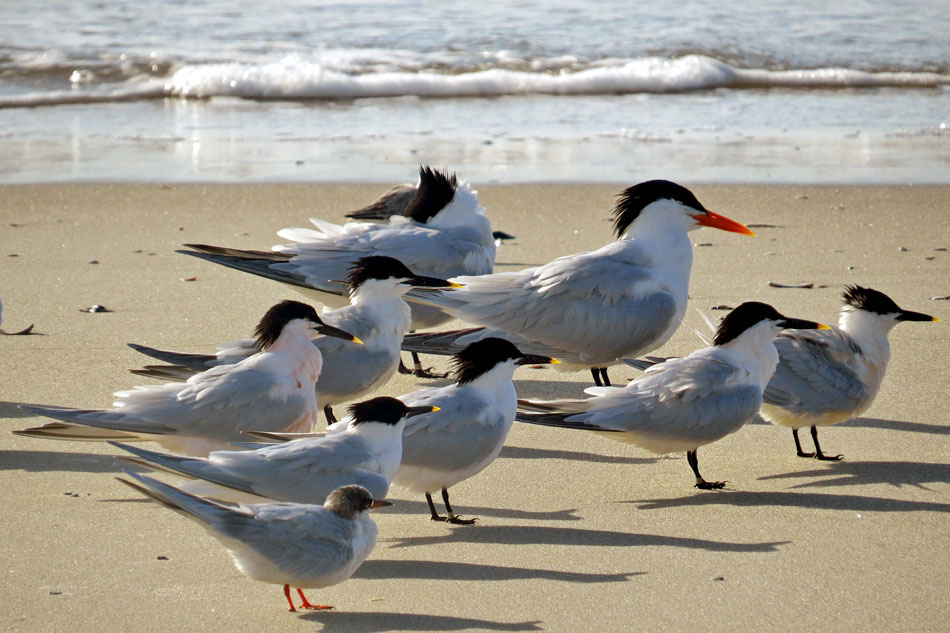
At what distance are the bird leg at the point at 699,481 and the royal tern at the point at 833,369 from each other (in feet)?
1.43

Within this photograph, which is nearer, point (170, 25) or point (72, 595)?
point (72, 595)

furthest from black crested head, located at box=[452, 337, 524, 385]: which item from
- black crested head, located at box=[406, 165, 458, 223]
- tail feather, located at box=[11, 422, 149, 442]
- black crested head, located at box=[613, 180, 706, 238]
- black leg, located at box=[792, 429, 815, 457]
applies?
black crested head, located at box=[406, 165, 458, 223]

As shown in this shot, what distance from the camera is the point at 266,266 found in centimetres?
572

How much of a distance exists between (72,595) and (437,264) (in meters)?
3.03

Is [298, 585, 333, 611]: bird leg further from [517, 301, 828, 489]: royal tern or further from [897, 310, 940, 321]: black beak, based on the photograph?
[897, 310, 940, 321]: black beak

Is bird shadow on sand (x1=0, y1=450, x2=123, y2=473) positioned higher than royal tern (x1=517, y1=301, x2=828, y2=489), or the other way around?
royal tern (x1=517, y1=301, x2=828, y2=489)

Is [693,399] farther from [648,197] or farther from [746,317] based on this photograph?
[648,197]

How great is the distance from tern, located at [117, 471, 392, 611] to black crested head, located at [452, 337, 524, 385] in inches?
39.6

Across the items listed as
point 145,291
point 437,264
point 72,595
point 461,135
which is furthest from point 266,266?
point 461,135

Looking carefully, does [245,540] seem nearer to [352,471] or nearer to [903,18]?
[352,471]

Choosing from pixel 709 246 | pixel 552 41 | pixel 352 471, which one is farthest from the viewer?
pixel 552 41

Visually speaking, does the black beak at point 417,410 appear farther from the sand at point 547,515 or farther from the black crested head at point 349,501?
the black crested head at point 349,501

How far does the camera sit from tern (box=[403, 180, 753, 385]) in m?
5.07

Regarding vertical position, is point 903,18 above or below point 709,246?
above
